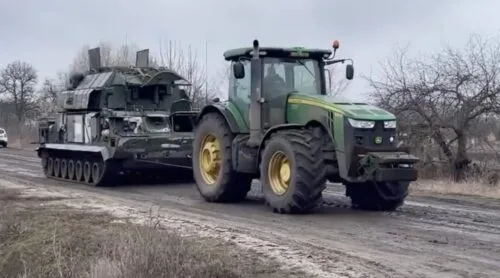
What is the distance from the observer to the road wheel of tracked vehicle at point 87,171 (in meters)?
18.2

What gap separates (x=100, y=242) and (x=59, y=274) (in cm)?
149

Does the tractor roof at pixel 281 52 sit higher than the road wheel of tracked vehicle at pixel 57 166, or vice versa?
the tractor roof at pixel 281 52

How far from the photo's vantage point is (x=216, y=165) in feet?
44.2

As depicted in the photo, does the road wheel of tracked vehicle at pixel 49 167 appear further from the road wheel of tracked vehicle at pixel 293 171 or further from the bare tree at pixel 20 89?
the bare tree at pixel 20 89

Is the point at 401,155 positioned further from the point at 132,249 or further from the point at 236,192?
the point at 132,249

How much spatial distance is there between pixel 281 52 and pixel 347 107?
1815mm

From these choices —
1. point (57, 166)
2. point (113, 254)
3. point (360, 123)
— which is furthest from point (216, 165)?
point (57, 166)

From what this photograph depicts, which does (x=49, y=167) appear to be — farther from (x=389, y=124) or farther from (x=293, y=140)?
(x=389, y=124)

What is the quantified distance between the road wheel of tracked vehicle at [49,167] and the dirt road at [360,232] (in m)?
5.50

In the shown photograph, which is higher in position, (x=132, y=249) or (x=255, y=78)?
(x=255, y=78)

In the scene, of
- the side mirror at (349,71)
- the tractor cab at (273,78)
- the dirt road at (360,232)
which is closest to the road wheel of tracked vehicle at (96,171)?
the dirt road at (360,232)

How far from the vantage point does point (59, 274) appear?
279 inches

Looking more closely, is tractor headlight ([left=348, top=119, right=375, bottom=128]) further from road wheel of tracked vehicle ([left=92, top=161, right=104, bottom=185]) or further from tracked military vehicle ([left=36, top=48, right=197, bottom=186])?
road wheel of tracked vehicle ([left=92, top=161, right=104, bottom=185])

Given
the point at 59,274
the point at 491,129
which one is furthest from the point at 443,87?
the point at 59,274
